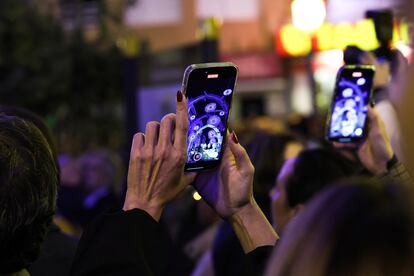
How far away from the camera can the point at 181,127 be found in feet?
6.80

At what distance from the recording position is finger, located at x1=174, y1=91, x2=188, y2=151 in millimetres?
2072

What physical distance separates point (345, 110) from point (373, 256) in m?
1.64

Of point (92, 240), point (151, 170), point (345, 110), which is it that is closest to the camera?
point (92, 240)

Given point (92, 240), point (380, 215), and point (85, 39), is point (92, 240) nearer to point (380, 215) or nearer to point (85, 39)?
point (380, 215)

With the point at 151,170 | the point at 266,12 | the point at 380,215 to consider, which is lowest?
the point at 266,12

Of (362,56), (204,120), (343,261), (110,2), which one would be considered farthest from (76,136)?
(110,2)

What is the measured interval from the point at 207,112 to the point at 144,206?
0.32 m

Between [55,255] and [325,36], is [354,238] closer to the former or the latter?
[55,255]

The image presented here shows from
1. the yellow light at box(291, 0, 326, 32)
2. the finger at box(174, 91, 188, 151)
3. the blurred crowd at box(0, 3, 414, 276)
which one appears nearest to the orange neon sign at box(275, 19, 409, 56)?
the yellow light at box(291, 0, 326, 32)

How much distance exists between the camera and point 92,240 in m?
1.96

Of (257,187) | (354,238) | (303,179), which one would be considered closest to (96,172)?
(257,187)

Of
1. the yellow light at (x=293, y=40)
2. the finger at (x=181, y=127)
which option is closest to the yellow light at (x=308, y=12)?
the yellow light at (x=293, y=40)

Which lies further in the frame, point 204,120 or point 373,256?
point 204,120

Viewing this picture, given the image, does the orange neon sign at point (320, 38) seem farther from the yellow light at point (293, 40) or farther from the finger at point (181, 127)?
the finger at point (181, 127)
